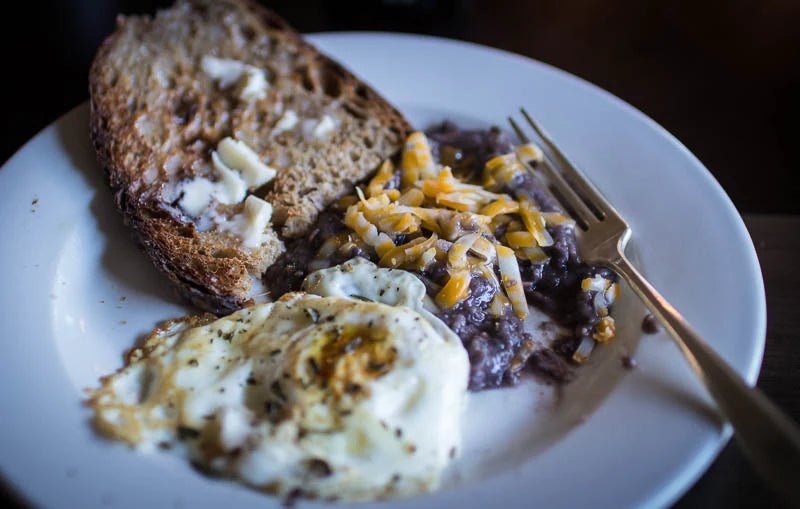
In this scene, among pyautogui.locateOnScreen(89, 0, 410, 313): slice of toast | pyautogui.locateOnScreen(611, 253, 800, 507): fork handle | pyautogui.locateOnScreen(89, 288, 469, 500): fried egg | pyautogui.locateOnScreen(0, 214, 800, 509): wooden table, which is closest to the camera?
pyautogui.locateOnScreen(611, 253, 800, 507): fork handle

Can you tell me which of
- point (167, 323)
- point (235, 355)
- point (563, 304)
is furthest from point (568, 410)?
point (167, 323)

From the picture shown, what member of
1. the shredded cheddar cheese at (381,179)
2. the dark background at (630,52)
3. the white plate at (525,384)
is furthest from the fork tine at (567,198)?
the dark background at (630,52)

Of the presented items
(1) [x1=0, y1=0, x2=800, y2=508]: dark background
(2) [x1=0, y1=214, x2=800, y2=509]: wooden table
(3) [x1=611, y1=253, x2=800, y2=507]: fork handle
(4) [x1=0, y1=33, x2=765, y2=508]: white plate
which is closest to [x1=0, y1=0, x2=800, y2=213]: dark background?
(1) [x1=0, y1=0, x2=800, y2=508]: dark background

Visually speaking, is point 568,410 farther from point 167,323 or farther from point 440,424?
point 167,323

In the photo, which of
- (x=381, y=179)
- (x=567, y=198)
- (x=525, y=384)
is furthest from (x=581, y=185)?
(x=525, y=384)

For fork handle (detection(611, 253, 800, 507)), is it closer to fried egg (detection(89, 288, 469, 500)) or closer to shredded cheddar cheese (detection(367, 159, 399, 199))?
fried egg (detection(89, 288, 469, 500))

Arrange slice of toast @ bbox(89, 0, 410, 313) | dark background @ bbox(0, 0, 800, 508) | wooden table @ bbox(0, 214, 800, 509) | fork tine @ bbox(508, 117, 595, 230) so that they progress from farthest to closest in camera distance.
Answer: dark background @ bbox(0, 0, 800, 508) < fork tine @ bbox(508, 117, 595, 230) < slice of toast @ bbox(89, 0, 410, 313) < wooden table @ bbox(0, 214, 800, 509)

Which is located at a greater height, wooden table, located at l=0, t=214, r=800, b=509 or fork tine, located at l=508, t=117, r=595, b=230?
fork tine, located at l=508, t=117, r=595, b=230

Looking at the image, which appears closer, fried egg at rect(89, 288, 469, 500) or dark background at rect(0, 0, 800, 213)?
fried egg at rect(89, 288, 469, 500)
